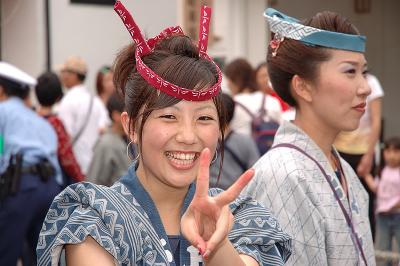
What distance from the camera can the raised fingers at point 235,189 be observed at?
Answer: 2443mm

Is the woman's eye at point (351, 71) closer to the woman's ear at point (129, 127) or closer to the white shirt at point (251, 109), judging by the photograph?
the woman's ear at point (129, 127)

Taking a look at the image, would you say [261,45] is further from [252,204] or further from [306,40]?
[252,204]

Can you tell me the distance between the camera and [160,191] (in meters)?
2.89

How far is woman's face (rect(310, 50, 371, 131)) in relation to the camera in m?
3.84

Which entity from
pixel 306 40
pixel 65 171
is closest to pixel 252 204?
pixel 306 40

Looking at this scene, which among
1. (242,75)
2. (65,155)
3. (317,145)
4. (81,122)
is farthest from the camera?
(81,122)

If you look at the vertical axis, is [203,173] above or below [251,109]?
above

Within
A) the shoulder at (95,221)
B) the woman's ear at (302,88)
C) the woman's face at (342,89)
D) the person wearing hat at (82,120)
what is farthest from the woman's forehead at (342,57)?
the person wearing hat at (82,120)

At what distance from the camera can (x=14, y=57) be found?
502 inches

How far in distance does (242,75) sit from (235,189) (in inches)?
259

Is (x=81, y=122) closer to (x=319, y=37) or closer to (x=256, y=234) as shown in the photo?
(x=319, y=37)

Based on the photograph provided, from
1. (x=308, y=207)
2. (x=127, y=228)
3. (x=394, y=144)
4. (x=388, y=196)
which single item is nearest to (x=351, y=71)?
(x=308, y=207)

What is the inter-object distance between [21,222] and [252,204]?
4169mm

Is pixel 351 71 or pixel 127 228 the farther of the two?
pixel 351 71
